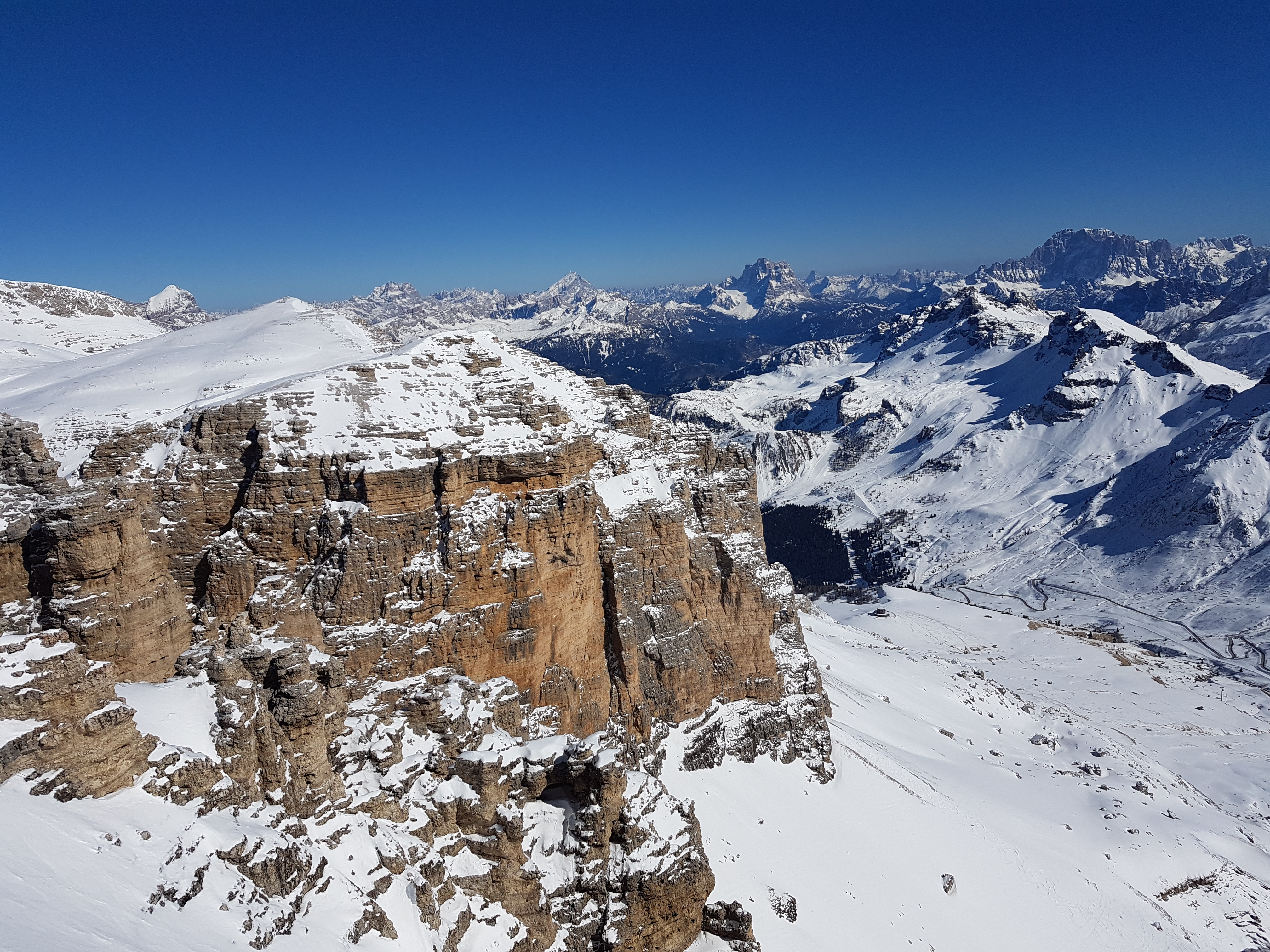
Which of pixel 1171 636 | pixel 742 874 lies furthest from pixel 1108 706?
pixel 742 874

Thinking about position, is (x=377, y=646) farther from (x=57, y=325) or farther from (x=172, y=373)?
(x=57, y=325)

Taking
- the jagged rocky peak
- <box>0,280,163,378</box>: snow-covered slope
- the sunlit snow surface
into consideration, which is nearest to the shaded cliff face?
the sunlit snow surface

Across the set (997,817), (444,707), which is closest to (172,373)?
(444,707)

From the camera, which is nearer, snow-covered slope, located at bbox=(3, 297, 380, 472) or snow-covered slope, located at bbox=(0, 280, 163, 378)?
snow-covered slope, located at bbox=(3, 297, 380, 472)

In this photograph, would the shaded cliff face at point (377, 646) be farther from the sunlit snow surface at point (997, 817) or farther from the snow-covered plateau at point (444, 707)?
the sunlit snow surface at point (997, 817)

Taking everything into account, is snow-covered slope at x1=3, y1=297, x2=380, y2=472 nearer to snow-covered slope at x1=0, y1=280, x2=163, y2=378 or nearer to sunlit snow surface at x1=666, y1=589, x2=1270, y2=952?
snow-covered slope at x1=0, y1=280, x2=163, y2=378

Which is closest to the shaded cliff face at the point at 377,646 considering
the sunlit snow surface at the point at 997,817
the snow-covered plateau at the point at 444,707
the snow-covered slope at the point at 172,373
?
the snow-covered plateau at the point at 444,707
